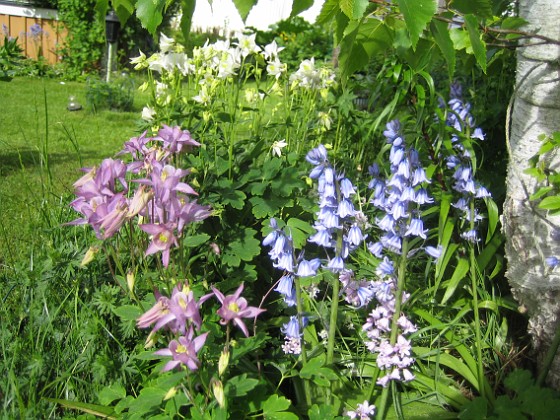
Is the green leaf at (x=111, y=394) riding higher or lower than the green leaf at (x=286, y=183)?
lower

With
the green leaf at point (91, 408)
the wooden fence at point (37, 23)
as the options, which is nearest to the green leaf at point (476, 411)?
the green leaf at point (91, 408)

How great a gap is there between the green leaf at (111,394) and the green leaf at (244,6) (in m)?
1.19

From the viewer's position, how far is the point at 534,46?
7.33 feet

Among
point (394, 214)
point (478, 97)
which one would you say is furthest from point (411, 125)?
point (394, 214)

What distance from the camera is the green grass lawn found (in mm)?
3148

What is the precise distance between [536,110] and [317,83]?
Result: 117cm

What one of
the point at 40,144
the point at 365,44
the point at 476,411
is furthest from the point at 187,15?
the point at 40,144

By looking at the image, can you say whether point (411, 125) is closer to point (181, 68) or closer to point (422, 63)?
point (181, 68)

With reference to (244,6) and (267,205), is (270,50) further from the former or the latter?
(244,6)

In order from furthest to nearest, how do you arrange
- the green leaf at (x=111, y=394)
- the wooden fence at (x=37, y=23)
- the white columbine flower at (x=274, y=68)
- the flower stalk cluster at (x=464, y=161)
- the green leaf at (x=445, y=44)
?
the wooden fence at (x=37, y=23), the white columbine flower at (x=274, y=68), the flower stalk cluster at (x=464, y=161), the green leaf at (x=111, y=394), the green leaf at (x=445, y=44)

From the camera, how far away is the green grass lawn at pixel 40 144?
315 cm

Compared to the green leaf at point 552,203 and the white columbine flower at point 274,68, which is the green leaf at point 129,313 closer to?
the green leaf at point 552,203

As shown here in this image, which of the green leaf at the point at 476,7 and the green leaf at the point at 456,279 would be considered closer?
the green leaf at the point at 476,7

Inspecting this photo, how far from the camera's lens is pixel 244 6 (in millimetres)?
1324
